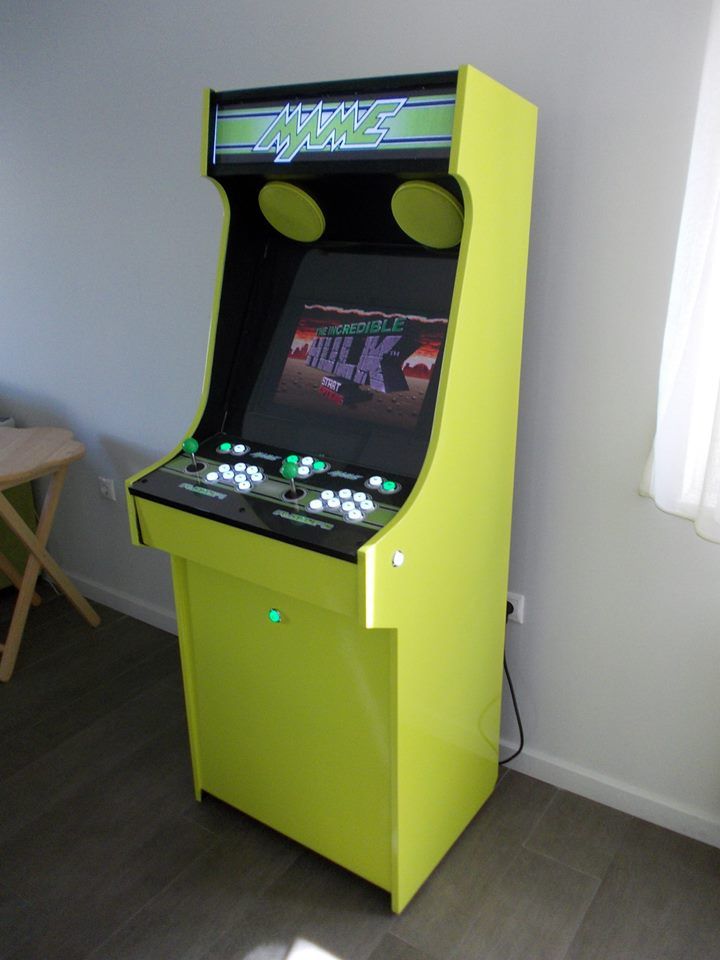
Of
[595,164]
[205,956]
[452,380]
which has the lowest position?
[205,956]

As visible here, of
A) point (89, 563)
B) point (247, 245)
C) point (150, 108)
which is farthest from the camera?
point (89, 563)

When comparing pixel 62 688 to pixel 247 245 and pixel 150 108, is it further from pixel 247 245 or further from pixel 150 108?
pixel 150 108

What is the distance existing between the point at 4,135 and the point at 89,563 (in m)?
1.53

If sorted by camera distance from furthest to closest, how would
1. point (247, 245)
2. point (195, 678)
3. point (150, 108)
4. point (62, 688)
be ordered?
1. point (62, 688)
2. point (150, 108)
3. point (195, 678)
4. point (247, 245)

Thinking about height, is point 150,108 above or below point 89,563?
above

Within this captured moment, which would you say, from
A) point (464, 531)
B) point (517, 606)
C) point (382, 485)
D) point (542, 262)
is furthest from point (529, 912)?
point (542, 262)

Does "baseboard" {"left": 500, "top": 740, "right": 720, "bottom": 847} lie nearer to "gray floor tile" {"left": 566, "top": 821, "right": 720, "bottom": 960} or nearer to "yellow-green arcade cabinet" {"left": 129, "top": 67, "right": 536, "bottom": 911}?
"gray floor tile" {"left": 566, "top": 821, "right": 720, "bottom": 960}

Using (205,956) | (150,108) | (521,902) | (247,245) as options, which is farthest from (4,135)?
(521,902)

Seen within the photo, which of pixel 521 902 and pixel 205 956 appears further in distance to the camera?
pixel 521 902

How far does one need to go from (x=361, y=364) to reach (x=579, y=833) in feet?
4.08

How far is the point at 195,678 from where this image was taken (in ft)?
6.03

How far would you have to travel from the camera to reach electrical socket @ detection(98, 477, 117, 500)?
2.75 metres

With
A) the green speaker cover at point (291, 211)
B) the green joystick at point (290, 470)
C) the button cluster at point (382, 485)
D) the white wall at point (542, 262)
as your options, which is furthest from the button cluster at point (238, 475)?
the white wall at point (542, 262)

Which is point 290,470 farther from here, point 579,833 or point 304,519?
point 579,833
